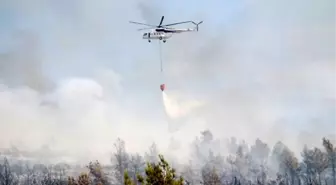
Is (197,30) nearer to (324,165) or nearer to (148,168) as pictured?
(148,168)

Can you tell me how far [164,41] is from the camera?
64875 millimetres

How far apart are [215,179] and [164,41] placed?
214ft

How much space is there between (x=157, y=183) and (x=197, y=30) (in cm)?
4310

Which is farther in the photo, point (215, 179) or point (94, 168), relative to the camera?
point (94, 168)

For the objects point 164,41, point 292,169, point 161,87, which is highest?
point 164,41

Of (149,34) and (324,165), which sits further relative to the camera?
(324,165)

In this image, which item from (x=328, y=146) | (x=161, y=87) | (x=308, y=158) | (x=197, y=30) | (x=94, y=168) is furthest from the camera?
(x=308, y=158)

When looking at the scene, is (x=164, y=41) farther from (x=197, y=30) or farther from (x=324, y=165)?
(x=324, y=165)

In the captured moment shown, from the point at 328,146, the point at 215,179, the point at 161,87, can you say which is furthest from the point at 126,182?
the point at 328,146

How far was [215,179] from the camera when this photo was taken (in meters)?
115

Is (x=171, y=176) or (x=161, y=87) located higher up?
(x=161, y=87)

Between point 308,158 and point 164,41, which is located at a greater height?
point 164,41

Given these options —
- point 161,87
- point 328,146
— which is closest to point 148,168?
point 161,87

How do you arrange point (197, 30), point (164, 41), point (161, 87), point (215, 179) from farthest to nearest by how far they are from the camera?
1. point (215, 179)
2. point (197, 30)
3. point (164, 41)
4. point (161, 87)
